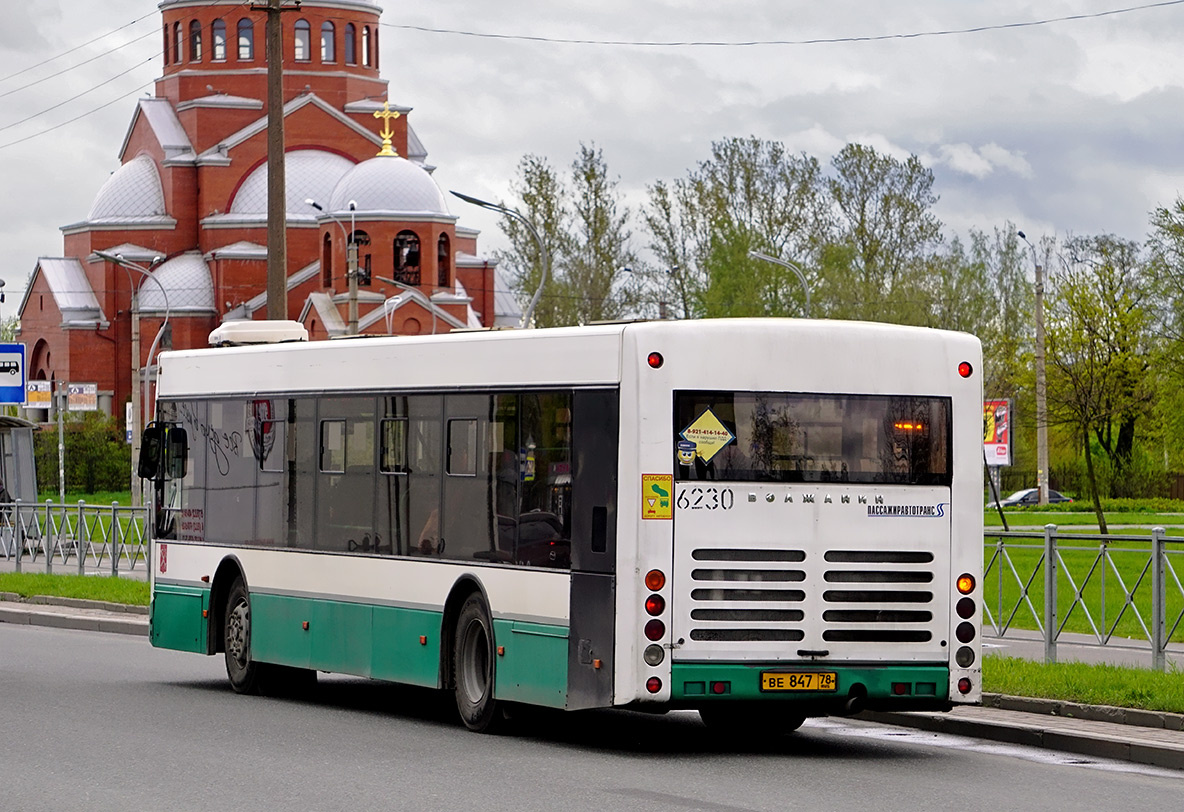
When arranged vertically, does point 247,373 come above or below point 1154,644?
above

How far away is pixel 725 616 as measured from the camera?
1182cm

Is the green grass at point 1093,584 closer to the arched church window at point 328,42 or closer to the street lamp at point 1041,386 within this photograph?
the street lamp at point 1041,386

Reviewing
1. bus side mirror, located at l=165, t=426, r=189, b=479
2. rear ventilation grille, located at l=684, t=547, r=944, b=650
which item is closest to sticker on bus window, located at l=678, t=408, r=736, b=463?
rear ventilation grille, located at l=684, t=547, r=944, b=650

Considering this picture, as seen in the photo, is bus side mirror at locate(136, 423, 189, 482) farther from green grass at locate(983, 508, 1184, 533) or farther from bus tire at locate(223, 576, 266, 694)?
green grass at locate(983, 508, 1184, 533)

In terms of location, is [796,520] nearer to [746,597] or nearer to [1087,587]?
[746,597]

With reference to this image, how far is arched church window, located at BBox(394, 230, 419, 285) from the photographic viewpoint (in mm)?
82250

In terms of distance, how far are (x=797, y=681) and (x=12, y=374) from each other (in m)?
23.3

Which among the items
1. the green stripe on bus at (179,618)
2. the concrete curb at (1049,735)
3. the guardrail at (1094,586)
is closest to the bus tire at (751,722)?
the concrete curb at (1049,735)

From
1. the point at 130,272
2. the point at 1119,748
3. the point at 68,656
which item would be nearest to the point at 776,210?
the point at 130,272

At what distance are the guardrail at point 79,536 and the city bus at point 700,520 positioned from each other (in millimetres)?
18218

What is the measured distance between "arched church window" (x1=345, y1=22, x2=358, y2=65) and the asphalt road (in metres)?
74.2

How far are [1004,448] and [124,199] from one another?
56.0 metres

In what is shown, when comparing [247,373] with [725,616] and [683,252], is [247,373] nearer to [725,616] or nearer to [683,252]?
[725,616]

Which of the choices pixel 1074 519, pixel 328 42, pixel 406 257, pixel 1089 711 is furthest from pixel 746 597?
pixel 328 42
